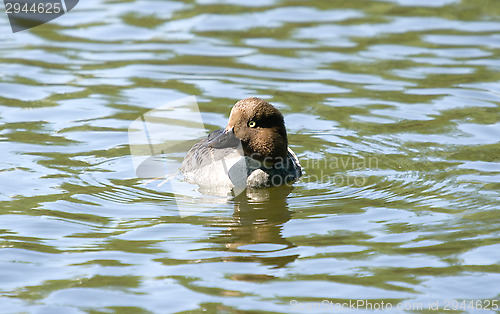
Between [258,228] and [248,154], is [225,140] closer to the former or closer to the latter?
[248,154]

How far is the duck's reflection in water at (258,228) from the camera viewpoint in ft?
25.4

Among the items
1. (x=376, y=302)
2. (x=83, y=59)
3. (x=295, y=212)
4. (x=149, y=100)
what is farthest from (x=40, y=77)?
(x=376, y=302)

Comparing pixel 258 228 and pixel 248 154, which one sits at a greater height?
pixel 248 154

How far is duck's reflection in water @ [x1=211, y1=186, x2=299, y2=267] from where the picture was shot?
7730 millimetres

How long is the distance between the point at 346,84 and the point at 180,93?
2.73 m

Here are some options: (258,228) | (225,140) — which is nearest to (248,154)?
(225,140)

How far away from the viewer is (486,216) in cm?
857

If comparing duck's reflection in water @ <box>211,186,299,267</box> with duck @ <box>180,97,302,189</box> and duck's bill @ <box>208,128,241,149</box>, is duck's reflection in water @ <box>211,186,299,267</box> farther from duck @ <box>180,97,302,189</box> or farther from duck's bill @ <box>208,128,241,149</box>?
duck's bill @ <box>208,128,241,149</box>

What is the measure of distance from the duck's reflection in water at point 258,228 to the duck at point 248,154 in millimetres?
195

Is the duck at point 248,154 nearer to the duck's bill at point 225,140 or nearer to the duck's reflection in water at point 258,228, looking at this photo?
the duck's bill at point 225,140

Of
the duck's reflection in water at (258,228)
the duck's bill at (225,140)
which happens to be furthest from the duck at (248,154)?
the duck's reflection in water at (258,228)

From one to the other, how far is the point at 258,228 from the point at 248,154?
1.78m

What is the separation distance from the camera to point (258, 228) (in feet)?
28.0

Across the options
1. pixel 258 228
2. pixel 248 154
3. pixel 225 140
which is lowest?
pixel 258 228
